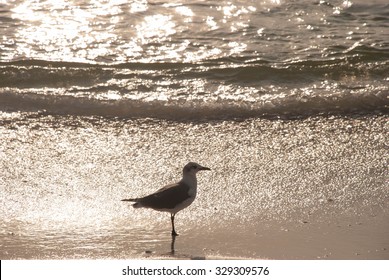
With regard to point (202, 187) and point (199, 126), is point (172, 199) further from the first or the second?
point (199, 126)

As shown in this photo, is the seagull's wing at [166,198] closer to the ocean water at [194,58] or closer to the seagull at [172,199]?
the seagull at [172,199]

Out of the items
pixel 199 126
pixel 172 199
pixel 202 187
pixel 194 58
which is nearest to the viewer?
pixel 172 199

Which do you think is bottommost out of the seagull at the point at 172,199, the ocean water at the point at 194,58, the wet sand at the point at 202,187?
the ocean water at the point at 194,58

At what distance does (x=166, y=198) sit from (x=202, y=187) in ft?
2.57

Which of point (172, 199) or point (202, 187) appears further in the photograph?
point (202, 187)

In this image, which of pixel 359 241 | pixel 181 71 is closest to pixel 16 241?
pixel 359 241

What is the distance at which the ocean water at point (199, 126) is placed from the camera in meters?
5.79

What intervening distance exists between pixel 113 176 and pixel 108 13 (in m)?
5.02

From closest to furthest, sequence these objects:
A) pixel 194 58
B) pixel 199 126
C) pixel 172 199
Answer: pixel 172 199 → pixel 199 126 → pixel 194 58

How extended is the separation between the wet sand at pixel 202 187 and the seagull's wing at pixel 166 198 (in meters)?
0.20

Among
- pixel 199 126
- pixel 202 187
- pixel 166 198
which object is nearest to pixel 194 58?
pixel 199 126

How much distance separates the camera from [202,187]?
654 cm

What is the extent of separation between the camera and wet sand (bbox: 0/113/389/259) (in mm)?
5582

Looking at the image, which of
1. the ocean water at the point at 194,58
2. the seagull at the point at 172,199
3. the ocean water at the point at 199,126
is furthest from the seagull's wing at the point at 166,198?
the ocean water at the point at 194,58
